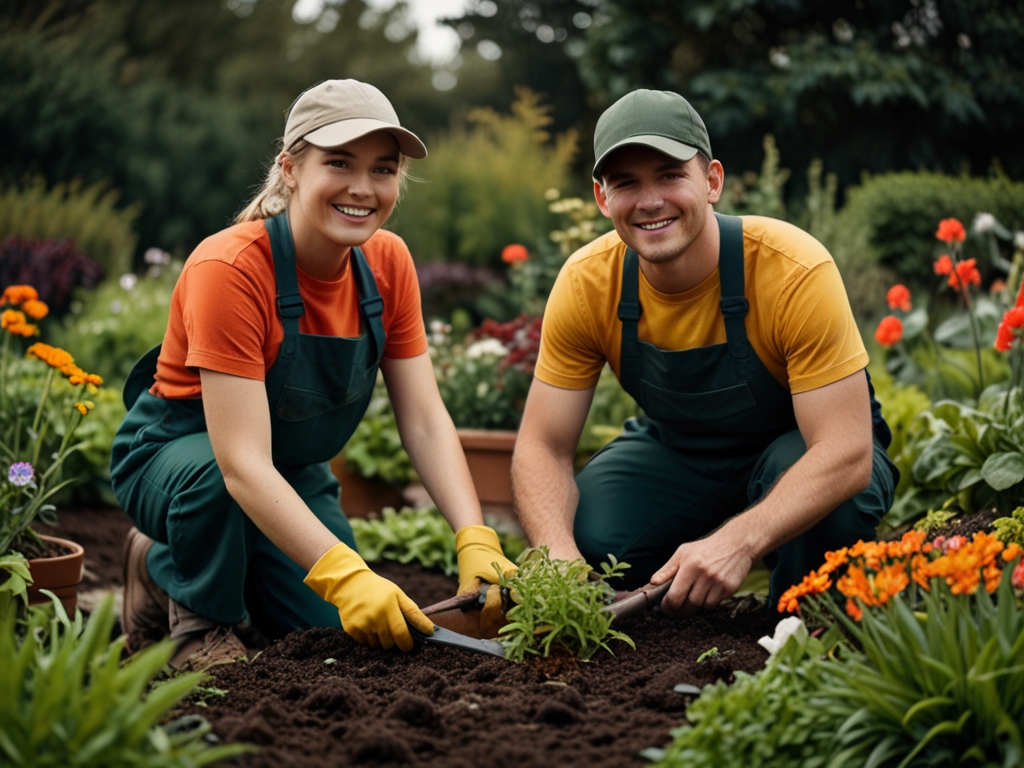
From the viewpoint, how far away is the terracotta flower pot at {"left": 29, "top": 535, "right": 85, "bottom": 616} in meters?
2.54

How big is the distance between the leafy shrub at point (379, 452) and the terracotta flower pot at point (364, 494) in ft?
0.17

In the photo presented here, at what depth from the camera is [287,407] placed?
248 cm

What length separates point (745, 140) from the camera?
884cm

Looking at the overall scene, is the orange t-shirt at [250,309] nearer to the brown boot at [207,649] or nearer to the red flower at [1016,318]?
the brown boot at [207,649]

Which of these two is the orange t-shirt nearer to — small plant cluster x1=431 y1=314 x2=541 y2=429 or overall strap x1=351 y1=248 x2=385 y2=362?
overall strap x1=351 y1=248 x2=385 y2=362

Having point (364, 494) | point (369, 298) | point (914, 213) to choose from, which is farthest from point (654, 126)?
point (914, 213)

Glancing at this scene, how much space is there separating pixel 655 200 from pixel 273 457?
4.08 ft

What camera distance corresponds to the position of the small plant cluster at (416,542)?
366 cm

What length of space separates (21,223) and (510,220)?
12.7ft

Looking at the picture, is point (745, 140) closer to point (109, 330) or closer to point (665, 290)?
point (109, 330)

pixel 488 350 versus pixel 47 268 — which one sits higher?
pixel 47 268

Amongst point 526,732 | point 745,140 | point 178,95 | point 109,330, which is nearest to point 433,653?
point 526,732

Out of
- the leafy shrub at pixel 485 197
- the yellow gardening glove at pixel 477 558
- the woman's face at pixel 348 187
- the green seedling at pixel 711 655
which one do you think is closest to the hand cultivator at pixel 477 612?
the yellow gardening glove at pixel 477 558

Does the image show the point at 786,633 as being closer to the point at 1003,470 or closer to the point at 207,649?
the point at 1003,470
